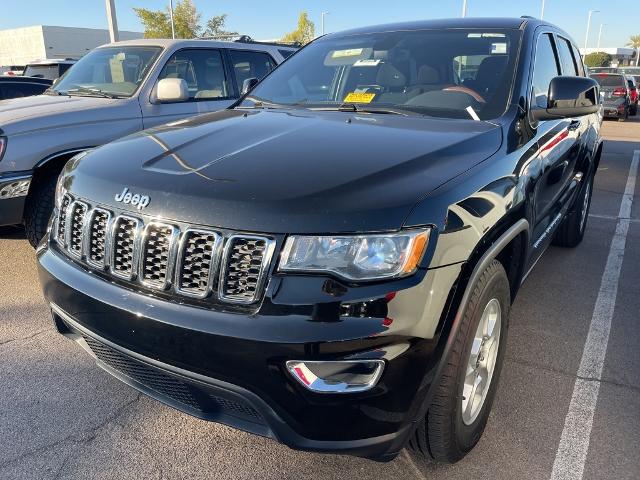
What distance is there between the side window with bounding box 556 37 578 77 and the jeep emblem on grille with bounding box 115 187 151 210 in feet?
10.3

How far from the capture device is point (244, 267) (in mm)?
1767

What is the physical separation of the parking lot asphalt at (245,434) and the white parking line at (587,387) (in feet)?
0.06

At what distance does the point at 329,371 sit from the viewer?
1687 mm

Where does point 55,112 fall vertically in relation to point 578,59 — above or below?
below

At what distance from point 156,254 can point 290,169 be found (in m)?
0.57

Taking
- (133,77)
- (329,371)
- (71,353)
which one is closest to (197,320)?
(329,371)

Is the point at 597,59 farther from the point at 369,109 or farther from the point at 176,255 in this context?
the point at 176,255

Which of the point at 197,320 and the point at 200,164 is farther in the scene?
the point at 200,164

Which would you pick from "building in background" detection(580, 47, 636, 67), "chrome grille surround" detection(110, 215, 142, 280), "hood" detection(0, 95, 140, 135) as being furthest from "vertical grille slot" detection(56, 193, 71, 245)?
"building in background" detection(580, 47, 636, 67)

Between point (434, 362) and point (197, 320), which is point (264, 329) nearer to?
point (197, 320)

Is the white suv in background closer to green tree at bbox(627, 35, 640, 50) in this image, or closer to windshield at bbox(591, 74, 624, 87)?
windshield at bbox(591, 74, 624, 87)

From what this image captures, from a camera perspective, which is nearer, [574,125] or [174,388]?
[174,388]

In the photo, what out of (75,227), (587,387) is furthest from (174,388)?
(587,387)

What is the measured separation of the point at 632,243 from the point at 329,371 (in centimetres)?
467
